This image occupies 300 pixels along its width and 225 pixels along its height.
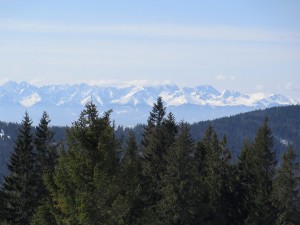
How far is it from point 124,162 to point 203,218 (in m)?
22.0

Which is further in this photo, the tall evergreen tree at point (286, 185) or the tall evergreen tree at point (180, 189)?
the tall evergreen tree at point (286, 185)

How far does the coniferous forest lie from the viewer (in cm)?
2062

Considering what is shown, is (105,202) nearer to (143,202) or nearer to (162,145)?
(143,202)

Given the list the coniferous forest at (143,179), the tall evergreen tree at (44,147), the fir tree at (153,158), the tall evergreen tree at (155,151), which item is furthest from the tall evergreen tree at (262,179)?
the tall evergreen tree at (44,147)

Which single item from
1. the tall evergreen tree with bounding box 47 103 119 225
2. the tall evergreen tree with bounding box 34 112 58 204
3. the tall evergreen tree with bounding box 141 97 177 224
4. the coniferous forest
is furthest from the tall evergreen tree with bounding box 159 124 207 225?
the tall evergreen tree with bounding box 47 103 119 225

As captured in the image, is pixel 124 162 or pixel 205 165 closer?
pixel 124 162

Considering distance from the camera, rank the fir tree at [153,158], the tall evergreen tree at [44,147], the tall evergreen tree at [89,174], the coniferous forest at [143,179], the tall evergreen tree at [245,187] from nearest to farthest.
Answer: the tall evergreen tree at [89,174] → the coniferous forest at [143,179] → the tall evergreen tree at [44,147] → the fir tree at [153,158] → the tall evergreen tree at [245,187]

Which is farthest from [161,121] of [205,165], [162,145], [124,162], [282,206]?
[124,162]

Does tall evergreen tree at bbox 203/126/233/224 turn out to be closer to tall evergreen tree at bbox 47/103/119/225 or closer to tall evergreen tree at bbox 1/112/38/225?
tall evergreen tree at bbox 1/112/38/225

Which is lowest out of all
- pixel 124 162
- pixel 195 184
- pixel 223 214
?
pixel 223 214

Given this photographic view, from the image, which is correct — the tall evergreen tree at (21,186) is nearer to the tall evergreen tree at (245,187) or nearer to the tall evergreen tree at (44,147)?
the tall evergreen tree at (44,147)

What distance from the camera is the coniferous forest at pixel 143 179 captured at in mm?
20625

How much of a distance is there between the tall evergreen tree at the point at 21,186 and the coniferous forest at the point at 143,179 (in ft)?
0.23

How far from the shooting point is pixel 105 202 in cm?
2072
